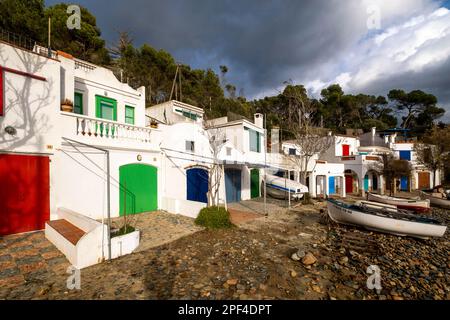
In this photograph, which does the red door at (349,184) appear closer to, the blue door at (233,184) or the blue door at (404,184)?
the blue door at (404,184)

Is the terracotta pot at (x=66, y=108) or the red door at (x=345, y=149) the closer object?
the terracotta pot at (x=66, y=108)

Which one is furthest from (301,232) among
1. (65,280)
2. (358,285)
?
(65,280)

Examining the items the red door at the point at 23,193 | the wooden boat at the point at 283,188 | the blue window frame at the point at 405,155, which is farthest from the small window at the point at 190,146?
the blue window frame at the point at 405,155

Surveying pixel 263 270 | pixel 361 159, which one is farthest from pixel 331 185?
pixel 263 270

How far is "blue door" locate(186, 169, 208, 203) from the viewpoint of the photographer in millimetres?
12258

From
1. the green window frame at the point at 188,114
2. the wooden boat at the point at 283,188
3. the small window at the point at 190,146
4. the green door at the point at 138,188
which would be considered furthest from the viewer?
the green window frame at the point at 188,114

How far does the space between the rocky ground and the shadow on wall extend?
5249 millimetres

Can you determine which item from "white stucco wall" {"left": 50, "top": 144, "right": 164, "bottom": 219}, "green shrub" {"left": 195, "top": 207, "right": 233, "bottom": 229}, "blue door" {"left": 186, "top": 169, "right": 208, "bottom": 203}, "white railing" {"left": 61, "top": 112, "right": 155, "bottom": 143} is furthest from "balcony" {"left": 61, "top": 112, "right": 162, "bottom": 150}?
"green shrub" {"left": 195, "top": 207, "right": 233, "bottom": 229}

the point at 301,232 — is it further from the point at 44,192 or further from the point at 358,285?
the point at 44,192

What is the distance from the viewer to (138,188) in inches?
415

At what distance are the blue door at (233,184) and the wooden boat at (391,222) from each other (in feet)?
23.0

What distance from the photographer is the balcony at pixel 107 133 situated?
27.3ft

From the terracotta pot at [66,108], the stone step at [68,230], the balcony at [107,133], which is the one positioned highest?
the terracotta pot at [66,108]

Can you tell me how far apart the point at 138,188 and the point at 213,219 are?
4.51m
